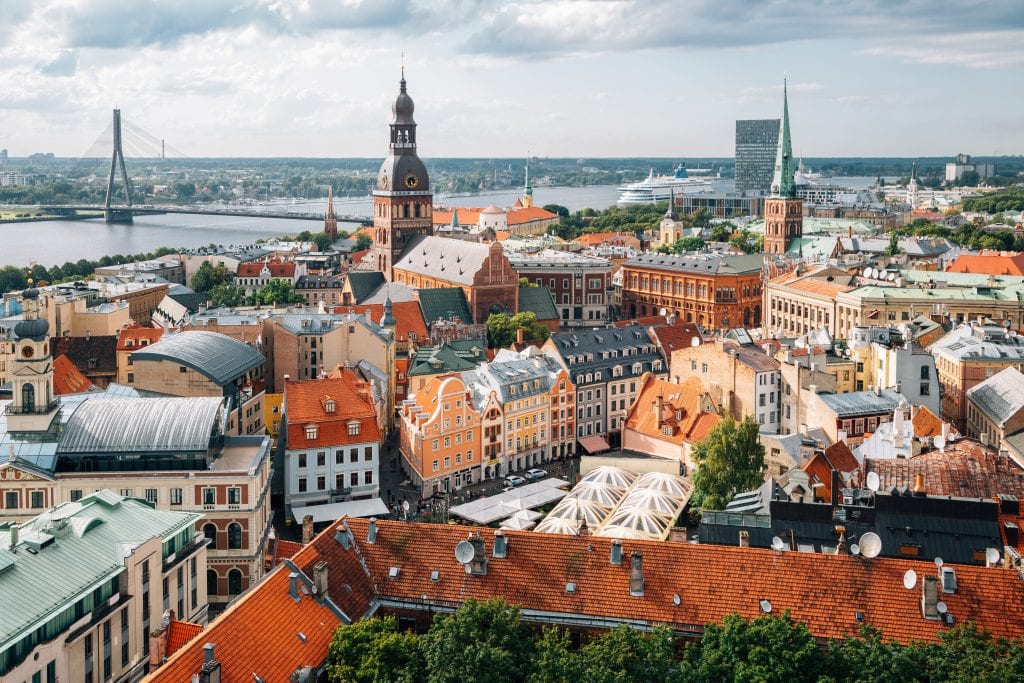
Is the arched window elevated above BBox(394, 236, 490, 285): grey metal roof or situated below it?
below

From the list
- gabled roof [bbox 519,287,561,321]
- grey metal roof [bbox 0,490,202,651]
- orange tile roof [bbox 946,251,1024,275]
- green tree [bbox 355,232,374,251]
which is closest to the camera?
grey metal roof [bbox 0,490,202,651]

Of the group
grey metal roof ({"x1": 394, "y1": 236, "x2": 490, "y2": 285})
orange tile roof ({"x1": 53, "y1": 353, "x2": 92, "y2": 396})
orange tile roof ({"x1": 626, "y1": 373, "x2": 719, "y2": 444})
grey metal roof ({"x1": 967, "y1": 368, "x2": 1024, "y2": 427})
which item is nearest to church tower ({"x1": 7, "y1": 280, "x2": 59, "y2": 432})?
orange tile roof ({"x1": 53, "y1": 353, "x2": 92, "y2": 396})

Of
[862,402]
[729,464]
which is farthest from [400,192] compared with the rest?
[729,464]

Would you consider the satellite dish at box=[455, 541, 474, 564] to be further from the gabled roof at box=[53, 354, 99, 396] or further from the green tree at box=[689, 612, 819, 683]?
the gabled roof at box=[53, 354, 99, 396]

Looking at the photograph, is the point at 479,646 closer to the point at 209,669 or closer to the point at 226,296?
the point at 209,669

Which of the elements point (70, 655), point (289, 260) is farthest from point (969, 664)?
point (289, 260)

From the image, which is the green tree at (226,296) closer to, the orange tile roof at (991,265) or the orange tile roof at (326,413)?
the orange tile roof at (326,413)

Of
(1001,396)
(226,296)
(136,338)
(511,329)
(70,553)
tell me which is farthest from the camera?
(226,296)
